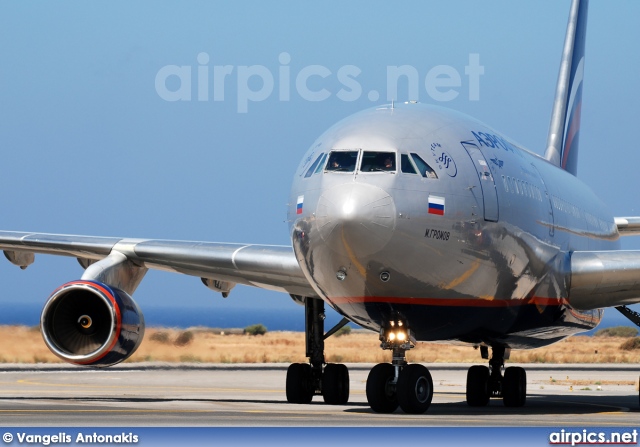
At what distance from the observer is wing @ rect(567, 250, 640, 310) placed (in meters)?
19.7

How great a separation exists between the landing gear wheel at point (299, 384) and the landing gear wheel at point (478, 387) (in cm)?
314

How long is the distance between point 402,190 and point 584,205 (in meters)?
9.13

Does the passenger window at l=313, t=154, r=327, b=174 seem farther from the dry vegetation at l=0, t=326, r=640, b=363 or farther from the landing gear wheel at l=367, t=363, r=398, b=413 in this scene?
the dry vegetation at l=0, t=326, r=640, b=363

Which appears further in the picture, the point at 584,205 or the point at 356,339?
the point at 356,339

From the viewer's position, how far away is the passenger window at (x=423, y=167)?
16.6 metres

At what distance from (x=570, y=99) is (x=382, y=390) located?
55.9ft

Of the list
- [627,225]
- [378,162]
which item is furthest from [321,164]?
[627,225]

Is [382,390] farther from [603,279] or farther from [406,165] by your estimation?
[603,279]

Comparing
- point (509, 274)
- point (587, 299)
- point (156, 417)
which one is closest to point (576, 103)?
point (587, 299)

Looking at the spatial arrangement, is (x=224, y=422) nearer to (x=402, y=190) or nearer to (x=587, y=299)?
(x=402, y=190)

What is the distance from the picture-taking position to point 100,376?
3419 centimetres

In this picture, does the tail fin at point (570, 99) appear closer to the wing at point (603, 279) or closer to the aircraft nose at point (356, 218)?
the wing at point (603, 279)

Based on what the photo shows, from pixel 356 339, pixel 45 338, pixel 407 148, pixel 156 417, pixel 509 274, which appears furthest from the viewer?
pixel 356 339

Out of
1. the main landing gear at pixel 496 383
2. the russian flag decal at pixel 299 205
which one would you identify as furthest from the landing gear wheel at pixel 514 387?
the russian flag decal at pixel 299 205
